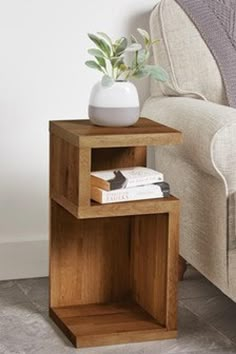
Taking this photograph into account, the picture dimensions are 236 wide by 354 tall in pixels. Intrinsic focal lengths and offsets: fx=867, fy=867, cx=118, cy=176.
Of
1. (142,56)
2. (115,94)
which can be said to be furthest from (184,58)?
(115,94)

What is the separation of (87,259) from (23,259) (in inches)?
14.6

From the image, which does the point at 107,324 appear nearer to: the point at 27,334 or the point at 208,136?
the point at 27,334

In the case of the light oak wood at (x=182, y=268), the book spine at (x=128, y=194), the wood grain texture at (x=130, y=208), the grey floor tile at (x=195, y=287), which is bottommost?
the grey floor tile at (x=195, y=287)

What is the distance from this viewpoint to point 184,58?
2.54 m

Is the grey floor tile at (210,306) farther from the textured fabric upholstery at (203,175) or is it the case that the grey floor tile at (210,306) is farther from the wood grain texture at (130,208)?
the wood grain texture at (130,208)

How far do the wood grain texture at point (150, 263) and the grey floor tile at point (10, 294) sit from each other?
0.34 metres

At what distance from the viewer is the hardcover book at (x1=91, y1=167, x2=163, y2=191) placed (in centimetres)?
215

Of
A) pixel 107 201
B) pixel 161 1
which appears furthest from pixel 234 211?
pixel 161 1

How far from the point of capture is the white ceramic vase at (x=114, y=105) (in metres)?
2.20

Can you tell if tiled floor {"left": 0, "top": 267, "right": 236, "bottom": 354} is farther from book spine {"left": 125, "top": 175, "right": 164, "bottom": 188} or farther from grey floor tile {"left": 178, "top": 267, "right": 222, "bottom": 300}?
book spine {"left": 125, "top": 175, "right": 164, "bottom": 188}

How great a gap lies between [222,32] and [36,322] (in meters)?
0.98

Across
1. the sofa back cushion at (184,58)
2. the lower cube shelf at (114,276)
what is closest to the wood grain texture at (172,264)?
the lower cube shelf at (114,276)

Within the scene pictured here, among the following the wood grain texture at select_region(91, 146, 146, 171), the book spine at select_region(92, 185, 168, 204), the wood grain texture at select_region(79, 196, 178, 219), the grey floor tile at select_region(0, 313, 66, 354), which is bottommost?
the grey floor tile at select_region(0, 313, 66, 354)

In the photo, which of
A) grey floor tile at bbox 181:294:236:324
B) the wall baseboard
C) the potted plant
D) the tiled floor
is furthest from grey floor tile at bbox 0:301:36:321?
the potted plant
